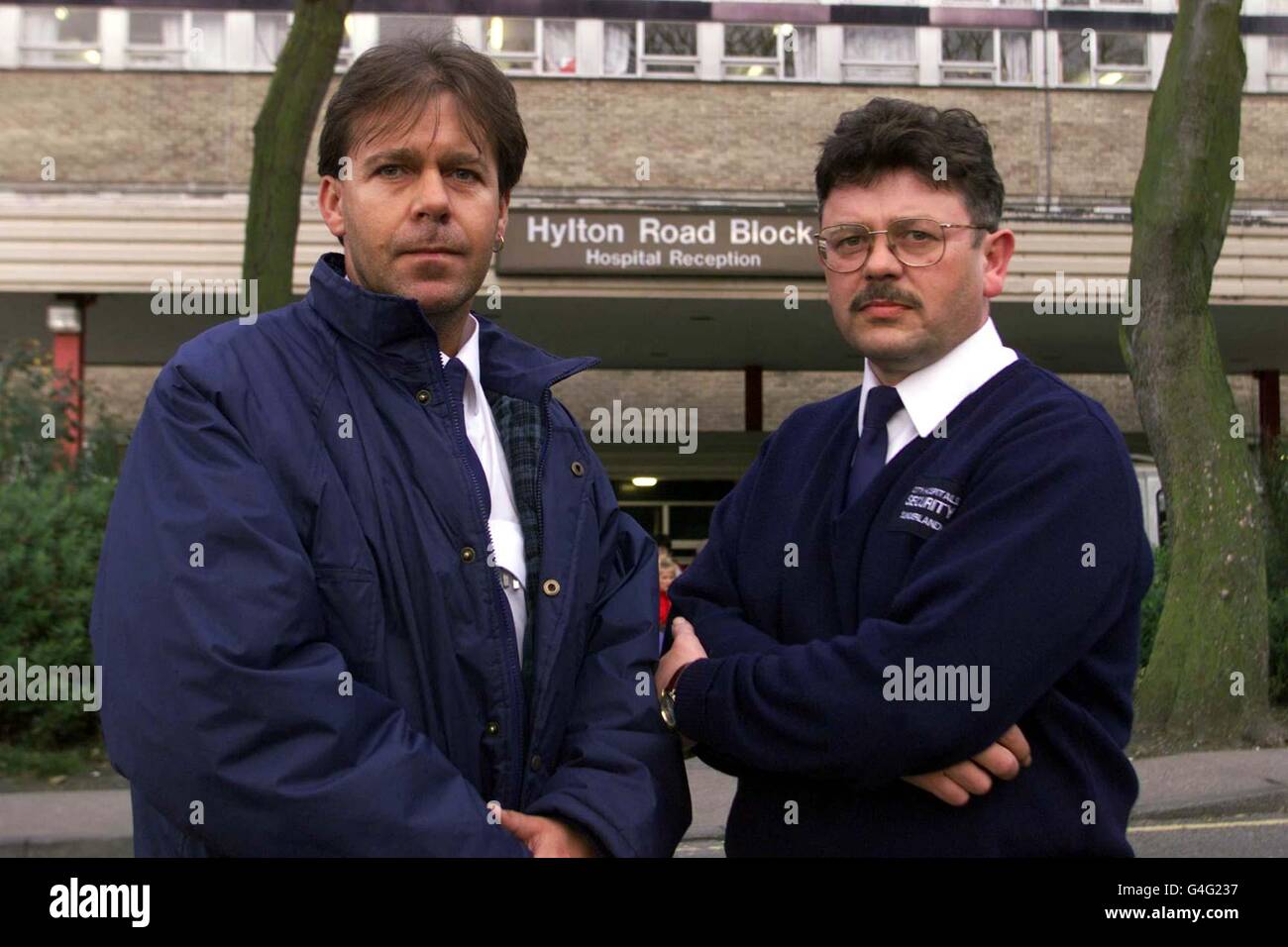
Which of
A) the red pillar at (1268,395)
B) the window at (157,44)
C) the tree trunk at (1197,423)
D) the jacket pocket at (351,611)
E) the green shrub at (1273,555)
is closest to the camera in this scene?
the jacket pocket at (351,611)

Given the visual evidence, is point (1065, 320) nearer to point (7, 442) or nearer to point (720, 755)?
point (7, 442)

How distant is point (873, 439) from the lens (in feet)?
9.33

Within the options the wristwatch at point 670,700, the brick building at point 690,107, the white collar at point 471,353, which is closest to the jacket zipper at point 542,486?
the white collar at point 471,353

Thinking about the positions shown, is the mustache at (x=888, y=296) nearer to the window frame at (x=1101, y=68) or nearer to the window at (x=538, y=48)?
the window at (x=538, y=48)

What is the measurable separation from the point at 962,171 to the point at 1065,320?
63.7 feet

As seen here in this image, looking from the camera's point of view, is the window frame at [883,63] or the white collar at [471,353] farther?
the window frame at [883,63]

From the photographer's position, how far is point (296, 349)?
2.50 metres

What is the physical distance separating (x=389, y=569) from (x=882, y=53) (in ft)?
72.5

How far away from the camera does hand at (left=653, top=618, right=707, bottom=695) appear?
2752 mm

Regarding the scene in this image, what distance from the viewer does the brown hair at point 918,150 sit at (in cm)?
271

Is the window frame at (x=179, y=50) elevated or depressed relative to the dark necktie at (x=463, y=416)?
elevated

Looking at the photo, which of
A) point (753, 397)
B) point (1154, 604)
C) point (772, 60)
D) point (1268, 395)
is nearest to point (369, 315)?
point (1154, 604)

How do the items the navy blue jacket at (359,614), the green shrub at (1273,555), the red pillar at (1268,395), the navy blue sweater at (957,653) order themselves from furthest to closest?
1. the red pillar at (1268,395)
2. the green shrub at (1273,555)
3. the navy blue sweater at (957,653)
4. the navy blue jacket at (359,614)
